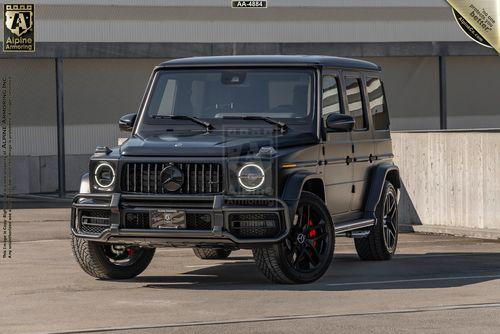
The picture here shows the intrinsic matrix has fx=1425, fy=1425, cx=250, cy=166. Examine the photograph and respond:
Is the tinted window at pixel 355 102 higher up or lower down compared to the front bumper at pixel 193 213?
higher up

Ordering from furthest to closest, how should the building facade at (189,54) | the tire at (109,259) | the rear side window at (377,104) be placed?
the building facade at (189,54)
the rear side window at (377,104)
the tire at (109,259)

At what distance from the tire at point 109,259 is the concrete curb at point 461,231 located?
5.91m

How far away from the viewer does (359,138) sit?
602 inches

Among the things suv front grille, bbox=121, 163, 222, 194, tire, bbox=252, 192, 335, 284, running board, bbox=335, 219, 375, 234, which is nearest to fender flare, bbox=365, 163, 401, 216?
running board, bbox=335, 219, 375, 234

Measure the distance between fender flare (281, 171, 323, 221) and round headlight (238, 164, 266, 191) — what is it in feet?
0.90

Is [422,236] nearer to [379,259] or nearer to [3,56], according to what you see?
[379,259]

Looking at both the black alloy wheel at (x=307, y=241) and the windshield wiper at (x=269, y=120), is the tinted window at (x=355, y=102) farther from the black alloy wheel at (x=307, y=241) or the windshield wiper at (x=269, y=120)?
the black alloy wheel at (x=307, y=241)

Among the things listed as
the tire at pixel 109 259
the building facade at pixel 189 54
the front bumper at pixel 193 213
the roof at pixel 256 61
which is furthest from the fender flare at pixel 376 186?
the building facade at pixel 189 54

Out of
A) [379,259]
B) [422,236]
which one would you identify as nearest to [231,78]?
[379,259]

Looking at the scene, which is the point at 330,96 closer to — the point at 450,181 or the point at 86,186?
the point at 86,186

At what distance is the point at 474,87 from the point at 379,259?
987 inches

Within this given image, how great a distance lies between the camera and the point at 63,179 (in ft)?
108

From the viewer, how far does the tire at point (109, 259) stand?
13648 millimetres

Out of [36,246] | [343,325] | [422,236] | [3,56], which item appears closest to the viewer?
[343,325]
